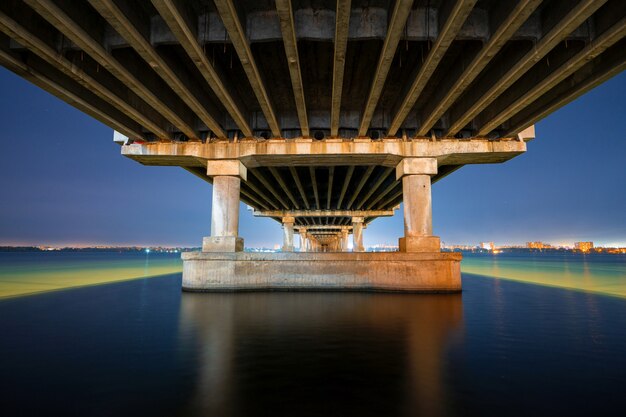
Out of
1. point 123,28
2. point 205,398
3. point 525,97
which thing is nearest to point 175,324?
point 205,398

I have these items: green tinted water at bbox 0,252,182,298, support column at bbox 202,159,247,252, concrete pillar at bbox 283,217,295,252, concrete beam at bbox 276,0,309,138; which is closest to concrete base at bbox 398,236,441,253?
concrete beam at bbox 276,0,309,138

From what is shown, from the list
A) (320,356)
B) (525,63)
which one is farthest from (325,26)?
(320,356)

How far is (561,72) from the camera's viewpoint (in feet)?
24.0

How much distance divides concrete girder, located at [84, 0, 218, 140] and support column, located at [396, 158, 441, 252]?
25.4 feet

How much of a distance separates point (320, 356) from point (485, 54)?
22.9 ft

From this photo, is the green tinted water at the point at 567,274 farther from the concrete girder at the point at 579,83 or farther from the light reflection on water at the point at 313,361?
the light reflection on water at the point at 313,361

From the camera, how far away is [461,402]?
364 cm

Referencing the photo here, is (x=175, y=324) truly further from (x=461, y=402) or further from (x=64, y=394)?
(x=461, y=402)

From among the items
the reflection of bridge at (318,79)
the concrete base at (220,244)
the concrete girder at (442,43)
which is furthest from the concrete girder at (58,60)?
the concrete girder at (442,43)

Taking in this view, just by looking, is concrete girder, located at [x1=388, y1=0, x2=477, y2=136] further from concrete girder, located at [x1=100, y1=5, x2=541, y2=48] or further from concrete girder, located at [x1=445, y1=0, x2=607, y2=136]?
concrete girder, located at [x1=445, y1=0, x2=607, y2=136]

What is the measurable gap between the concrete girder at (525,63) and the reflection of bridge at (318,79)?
0.12ft

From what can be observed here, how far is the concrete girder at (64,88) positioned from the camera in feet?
23.0

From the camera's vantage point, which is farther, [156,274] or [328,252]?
[156,274]

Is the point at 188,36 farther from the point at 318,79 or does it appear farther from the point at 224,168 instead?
the point at 224,168
